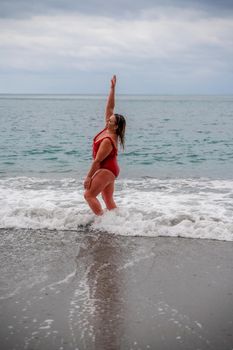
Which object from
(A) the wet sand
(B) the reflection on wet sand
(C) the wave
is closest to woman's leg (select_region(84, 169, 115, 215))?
(C) the wave

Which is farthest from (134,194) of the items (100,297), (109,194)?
(100,297)

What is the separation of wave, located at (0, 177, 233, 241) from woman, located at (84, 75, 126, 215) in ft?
1.06

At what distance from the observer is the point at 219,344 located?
11.6 feet

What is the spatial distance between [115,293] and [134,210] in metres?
3.40

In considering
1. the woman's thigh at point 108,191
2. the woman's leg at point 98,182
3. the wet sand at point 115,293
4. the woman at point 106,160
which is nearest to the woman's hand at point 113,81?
the woman at point 106,160

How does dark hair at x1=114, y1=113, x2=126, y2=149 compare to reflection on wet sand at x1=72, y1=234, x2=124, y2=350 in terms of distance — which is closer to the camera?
reflection on wet sand at x1=72, y1=234, x2=124, y2=350

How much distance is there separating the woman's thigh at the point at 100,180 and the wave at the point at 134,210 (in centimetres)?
45

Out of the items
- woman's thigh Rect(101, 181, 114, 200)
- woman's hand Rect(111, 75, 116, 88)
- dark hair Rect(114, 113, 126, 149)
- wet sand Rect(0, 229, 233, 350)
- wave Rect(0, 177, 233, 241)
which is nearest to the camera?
wet sand Rect(0, 229, 233, 350)

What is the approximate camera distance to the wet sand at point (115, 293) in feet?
11.9

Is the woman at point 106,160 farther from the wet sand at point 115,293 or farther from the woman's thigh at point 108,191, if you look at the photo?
the wet sand at point 115,293

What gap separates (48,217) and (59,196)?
1.80m

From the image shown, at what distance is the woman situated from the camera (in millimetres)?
6629

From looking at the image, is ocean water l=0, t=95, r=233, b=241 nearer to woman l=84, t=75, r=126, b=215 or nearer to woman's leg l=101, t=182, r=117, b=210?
woman's leg l=101, t=182, r=117, b=210


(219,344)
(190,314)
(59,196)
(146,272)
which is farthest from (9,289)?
(59,196)
